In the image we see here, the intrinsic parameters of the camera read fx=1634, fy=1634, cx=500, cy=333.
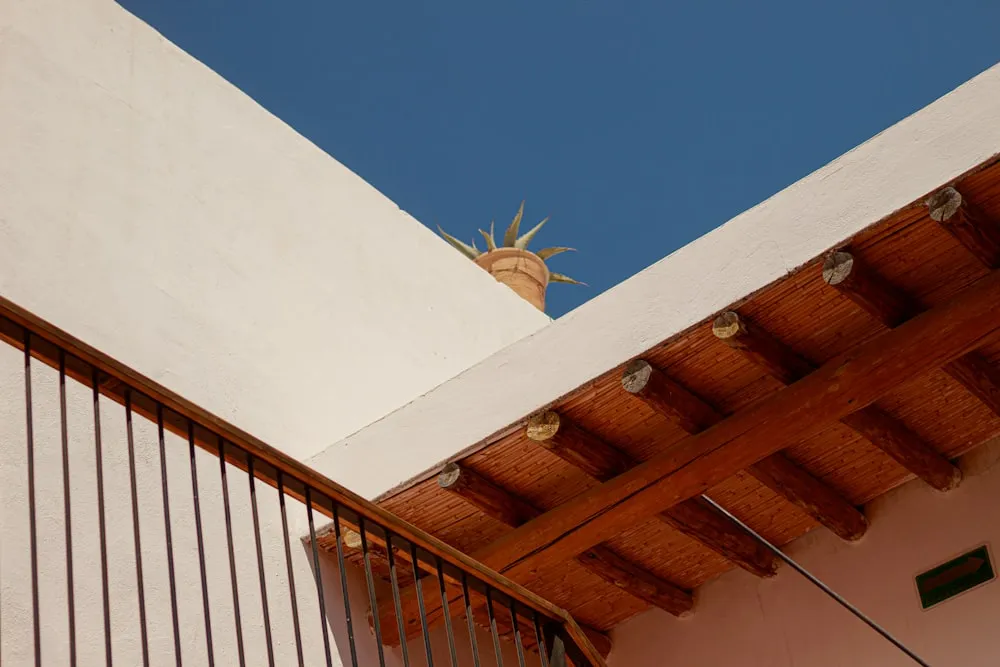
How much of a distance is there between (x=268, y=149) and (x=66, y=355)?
3.64 m

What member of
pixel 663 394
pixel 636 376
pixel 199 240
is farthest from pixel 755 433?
pixel 199 240

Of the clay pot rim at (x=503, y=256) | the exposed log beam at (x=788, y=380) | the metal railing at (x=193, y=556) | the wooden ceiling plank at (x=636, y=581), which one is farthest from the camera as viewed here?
the clay pot rim at (x=503, y=256)

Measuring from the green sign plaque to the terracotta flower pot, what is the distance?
342cm

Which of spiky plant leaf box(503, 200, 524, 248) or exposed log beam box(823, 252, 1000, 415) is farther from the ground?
spiky plant leaf box(503, 200, 524, 248)

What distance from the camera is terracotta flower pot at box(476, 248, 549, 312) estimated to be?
8.84 m

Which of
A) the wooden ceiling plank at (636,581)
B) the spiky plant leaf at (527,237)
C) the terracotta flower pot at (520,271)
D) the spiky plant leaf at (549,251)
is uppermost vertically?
the spiky plant leaf at (527,237)

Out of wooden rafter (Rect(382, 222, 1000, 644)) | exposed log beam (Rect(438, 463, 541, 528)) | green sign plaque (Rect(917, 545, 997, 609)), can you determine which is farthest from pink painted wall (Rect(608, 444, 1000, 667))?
exposed log beam (Rect(438, 463, 541, 528))

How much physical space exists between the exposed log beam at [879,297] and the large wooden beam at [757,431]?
0.20 ft

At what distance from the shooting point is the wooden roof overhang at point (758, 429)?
4.84 meters

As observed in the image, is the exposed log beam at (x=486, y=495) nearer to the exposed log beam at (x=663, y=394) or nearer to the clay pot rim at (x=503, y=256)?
the exposed log beam at (x=663, y=394)

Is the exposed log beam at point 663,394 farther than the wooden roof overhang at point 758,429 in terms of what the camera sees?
Yes

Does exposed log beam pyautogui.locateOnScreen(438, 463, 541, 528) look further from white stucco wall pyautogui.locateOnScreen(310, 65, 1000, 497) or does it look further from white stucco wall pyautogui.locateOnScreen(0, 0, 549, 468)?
white stucco wall pyautogui.locateOnScreen(0, 0, 549, 468)

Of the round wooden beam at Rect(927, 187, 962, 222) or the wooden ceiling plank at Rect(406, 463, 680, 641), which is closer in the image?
the round wooden beam at Rect(927, 187, 962, 222)

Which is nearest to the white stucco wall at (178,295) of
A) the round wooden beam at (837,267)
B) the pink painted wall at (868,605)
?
the pink painted wall at (868,605)
